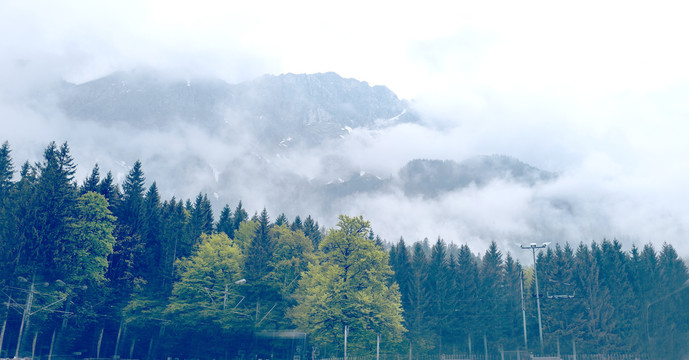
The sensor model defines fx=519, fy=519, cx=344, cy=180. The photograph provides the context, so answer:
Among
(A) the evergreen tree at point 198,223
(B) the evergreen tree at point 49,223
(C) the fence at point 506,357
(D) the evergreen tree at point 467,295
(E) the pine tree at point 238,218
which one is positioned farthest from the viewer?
(E) the pine tree at point 238,218

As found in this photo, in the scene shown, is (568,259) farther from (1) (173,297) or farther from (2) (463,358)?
(1) (173,297)

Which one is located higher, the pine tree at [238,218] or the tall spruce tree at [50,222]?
the pine tree at [238,218]

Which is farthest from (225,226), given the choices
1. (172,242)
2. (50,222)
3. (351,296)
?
(351,296)

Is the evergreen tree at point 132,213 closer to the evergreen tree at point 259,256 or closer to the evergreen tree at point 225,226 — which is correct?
the evergreen tree at point 259,256

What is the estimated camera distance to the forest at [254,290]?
52062 millimetres

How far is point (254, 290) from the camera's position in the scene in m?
68.2

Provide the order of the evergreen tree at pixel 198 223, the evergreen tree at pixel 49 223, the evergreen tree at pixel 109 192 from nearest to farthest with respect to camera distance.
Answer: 1. the evergreen tree at pixel 49 223
2. the evergreen tree at pixel 109 192
3. the evergreen tree at pixel 198 223

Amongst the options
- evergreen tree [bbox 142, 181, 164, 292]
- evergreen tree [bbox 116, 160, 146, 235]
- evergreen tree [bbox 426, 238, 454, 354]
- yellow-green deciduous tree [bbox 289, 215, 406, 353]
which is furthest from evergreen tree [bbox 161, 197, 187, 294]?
evergreen tree [bbox 426, 238, 454, 354]

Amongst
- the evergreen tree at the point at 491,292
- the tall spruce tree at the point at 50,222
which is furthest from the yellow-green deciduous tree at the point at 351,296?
the evergreen tree at the point at 491,292

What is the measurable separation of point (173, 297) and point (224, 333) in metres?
8.21

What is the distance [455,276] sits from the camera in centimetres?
9119

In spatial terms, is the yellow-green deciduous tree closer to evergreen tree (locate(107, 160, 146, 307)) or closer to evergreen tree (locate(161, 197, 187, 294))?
evergreen tree (locate(161, 197, 187, 294))

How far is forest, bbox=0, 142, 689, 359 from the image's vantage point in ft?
171

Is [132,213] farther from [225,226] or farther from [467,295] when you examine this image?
[467,295]
